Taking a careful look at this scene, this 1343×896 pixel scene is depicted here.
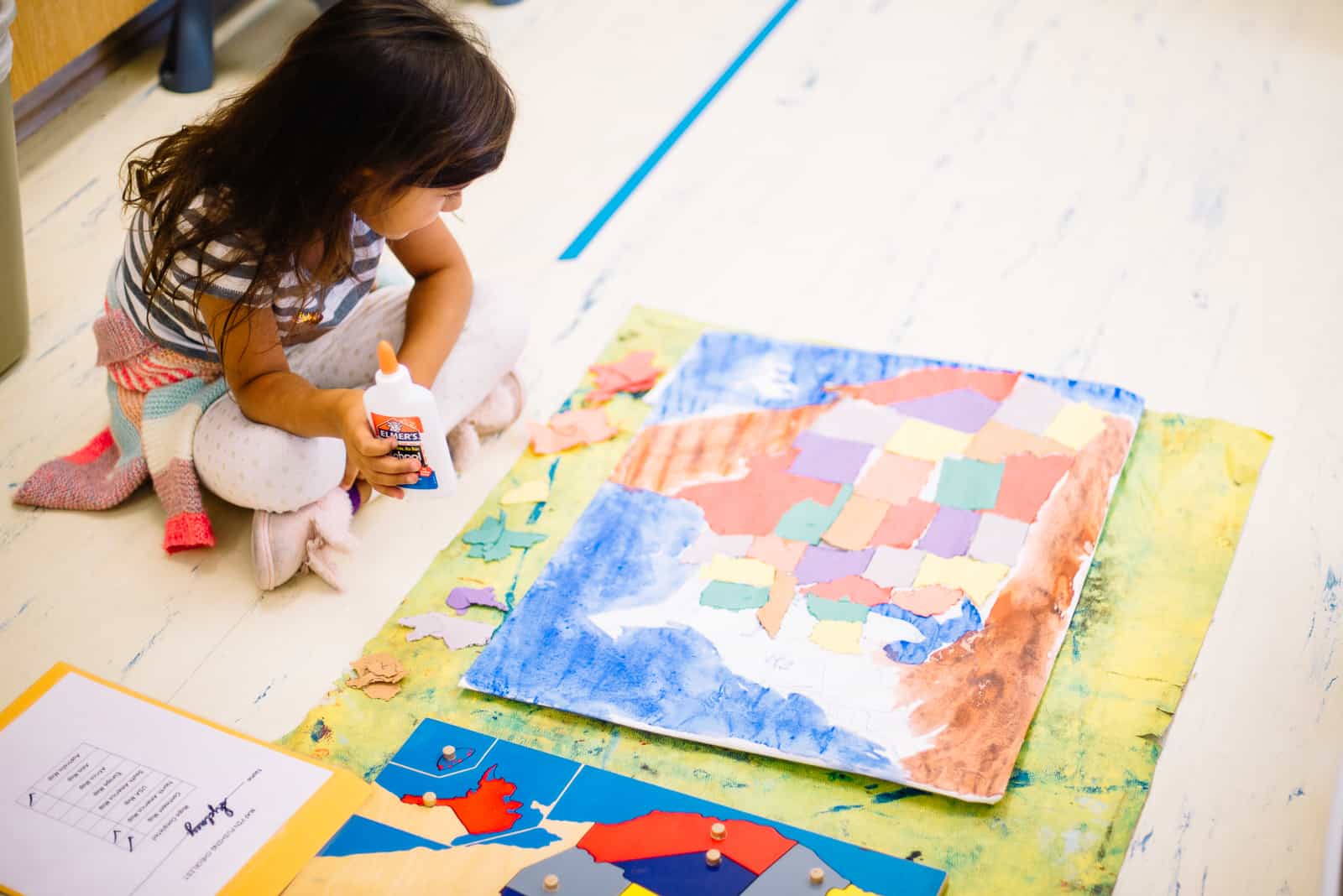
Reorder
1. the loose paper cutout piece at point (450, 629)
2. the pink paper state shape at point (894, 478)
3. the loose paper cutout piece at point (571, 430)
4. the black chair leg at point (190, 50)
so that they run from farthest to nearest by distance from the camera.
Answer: the black chair leg at point (190, 50), the loose paper cutout piece at point (571, 430), the pink paper state shape at point (894, 478), the loose paper cutout piece at point (450, 629)

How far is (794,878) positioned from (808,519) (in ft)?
1.34

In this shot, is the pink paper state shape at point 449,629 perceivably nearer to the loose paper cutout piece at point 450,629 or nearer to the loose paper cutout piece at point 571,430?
the loose paper cutout piece at point 450,629

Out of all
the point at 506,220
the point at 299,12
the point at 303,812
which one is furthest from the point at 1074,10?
the point at 303,812

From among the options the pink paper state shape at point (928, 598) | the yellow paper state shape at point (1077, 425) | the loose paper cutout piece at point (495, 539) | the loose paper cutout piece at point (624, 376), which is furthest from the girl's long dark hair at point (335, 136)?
the yellow paper state shape at point (1077, 425)

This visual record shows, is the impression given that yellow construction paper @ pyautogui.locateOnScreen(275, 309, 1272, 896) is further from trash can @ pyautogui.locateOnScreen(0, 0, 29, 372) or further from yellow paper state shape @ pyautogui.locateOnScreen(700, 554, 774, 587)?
trash can @ pyautogui.locateOnScreen(0, 0, 29, 372)

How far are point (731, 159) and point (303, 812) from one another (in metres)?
1.21

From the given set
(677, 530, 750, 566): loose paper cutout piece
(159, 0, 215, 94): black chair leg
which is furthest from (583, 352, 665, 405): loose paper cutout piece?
(159, 0, 215, 94): black chair leg

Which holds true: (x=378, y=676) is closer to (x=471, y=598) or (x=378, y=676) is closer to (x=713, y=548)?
(x=471, y=598)

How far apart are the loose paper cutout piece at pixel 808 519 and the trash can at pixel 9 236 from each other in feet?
2.98

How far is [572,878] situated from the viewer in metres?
1.00

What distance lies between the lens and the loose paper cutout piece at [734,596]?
1228 millimetres

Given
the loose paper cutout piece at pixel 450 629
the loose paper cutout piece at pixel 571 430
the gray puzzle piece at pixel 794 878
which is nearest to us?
the gray puzzle piece at pixel 794 878


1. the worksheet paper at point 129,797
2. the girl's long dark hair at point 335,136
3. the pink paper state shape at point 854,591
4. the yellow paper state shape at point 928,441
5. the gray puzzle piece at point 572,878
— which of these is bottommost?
the worksheet paper at point 129,797

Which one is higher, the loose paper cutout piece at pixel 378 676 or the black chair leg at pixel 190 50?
the black chair leg at pixel 190 50
